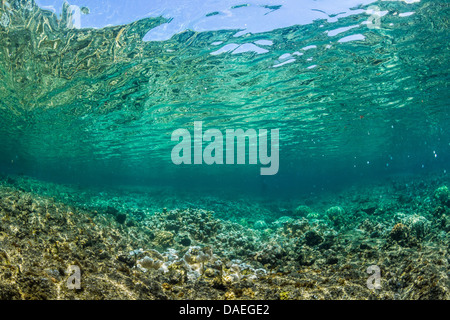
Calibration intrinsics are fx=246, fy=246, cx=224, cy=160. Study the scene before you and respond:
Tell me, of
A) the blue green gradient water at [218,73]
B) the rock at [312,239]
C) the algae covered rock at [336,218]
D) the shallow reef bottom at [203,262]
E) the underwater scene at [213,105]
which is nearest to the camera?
the shallow reef bottom at [203,262]

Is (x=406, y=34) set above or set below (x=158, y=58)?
above

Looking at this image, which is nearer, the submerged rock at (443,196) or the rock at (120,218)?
the rock at (120,218)

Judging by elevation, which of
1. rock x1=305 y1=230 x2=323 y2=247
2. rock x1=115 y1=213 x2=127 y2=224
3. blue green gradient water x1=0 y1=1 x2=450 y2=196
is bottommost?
rock x1=305 y1=230 x2=323 y2=247

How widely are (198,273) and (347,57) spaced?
13.5m

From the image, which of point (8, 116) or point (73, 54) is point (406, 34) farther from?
point (8, 116)

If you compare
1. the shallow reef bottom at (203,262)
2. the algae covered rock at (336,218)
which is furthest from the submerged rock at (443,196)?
the algae covered rock at (336,218)

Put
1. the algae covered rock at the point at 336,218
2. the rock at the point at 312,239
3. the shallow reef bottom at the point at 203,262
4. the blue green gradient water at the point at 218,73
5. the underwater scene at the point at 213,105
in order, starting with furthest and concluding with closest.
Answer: the algae covered rock at the point at 336,218 → the blue green gradient water at the point at 218,73 → the rock at the point at 312,239 → the underwater scene at the point at 213,105 → the shallow reef bottom at the point at 203,262

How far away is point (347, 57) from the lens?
44.2 ft

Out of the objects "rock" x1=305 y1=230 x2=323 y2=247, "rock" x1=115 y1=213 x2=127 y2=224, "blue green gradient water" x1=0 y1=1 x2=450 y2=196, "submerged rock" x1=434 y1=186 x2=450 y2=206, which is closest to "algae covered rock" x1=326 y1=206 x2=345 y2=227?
"rock" x1=305 y1=230 x2=323 y2=247

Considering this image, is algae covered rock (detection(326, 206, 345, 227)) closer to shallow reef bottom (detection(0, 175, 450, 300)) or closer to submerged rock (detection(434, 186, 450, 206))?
shallow reef bottom (detection(0, 175, 450, 300))

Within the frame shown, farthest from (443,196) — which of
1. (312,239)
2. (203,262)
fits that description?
(203,262)

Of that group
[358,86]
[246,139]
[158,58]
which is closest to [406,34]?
[358,86]

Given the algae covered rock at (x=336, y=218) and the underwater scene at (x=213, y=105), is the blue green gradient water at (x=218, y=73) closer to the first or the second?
the underwater scene at (x=213, y=105)
